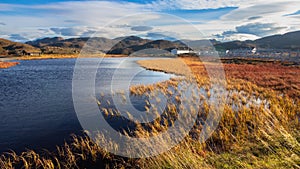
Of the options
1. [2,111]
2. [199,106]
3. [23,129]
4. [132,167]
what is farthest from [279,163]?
[2,111]

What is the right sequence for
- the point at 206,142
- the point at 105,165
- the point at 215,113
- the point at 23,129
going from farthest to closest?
A: 1. the point at 215,113
2. the point at 23,129
3. the point at 206,142
4. the point at 105,165

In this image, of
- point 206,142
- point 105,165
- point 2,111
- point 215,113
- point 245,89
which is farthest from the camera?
point 245,89

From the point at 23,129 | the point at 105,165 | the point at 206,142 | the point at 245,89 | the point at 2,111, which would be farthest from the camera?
the point at 245,89

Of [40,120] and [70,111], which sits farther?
[70,111]

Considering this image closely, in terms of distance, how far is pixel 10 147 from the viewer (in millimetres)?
10477

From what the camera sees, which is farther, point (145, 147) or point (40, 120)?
point (40, 120)

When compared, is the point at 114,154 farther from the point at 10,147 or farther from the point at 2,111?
the point at 2,111

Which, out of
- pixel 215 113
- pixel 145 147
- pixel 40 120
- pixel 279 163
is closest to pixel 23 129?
pixel 40 120

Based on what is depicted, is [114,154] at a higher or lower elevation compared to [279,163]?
lower

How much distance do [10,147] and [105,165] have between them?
16.1 ft

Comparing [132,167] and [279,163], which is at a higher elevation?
[279,163]

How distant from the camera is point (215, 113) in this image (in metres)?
13.6

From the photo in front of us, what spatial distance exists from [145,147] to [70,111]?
917 centimetres

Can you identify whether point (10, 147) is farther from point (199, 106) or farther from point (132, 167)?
point (199, 106)
